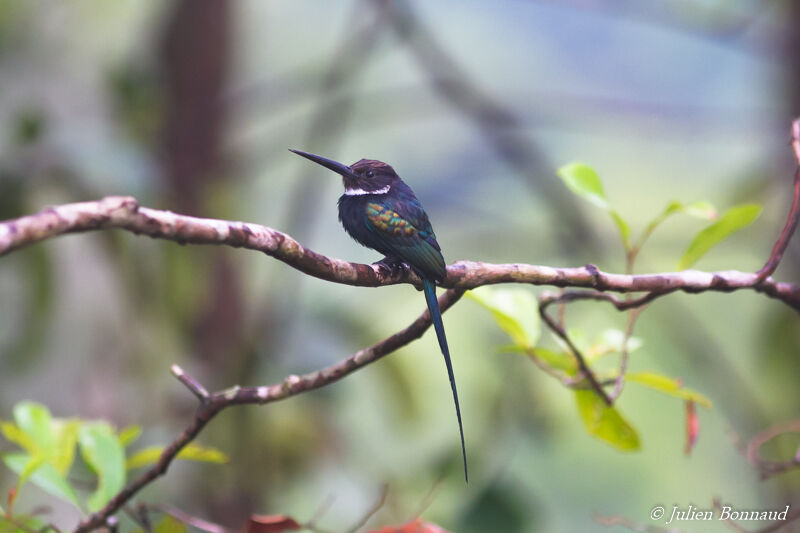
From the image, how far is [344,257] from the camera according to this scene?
258 centimetres

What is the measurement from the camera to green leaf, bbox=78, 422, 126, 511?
83 cm

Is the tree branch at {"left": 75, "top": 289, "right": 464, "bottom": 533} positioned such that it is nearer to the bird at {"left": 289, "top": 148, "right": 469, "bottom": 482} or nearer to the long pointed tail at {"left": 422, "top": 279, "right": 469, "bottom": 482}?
the long pointed tail at {"left": 422, "top": 279, "right": 469, "bottom": 482}

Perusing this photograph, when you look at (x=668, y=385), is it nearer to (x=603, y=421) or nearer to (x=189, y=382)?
(x=603, y=421)

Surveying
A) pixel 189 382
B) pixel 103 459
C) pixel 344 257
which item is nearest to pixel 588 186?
pixel 189 382

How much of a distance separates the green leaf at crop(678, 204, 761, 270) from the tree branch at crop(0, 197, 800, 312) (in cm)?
8

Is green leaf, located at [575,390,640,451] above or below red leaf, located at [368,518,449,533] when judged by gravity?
above

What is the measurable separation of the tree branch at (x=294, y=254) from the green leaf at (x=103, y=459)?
295mm

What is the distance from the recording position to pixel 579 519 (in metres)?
2.71

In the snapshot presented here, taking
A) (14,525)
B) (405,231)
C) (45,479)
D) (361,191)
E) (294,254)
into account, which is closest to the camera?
(294,254)

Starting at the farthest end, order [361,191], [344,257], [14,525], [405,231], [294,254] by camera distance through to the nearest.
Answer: [344,257] < [361,191] < [405,231] < [14,525] < [294,254]

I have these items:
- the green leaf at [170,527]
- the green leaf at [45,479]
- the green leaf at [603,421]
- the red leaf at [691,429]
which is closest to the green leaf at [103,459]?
the green leaf at [45,479]

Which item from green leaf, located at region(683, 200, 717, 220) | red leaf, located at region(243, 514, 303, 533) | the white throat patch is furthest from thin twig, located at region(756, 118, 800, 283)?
the white throat patch

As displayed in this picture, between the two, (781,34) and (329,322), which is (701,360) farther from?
(329,322)

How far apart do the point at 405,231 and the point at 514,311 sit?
251 millimetres
